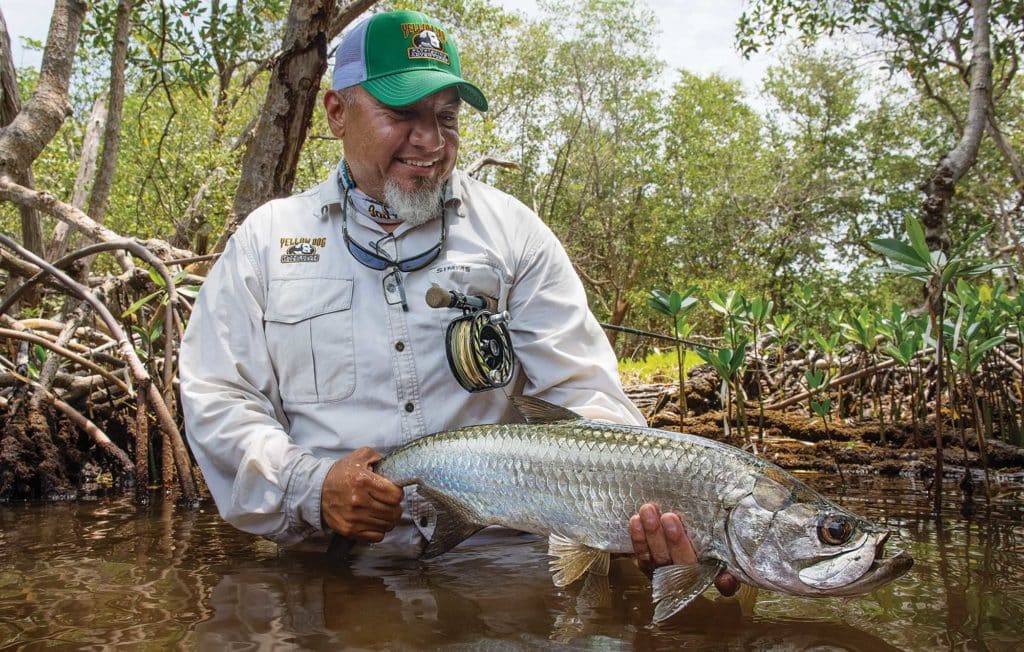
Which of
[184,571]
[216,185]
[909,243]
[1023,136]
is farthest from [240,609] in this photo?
[1023,136]

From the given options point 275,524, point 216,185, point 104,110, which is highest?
point 104,110

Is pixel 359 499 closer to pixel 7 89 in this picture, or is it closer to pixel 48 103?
pixel 48 103

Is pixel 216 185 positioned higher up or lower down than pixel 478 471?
higher up

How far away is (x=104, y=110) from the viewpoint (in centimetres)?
1452

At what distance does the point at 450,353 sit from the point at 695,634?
53.0 inches

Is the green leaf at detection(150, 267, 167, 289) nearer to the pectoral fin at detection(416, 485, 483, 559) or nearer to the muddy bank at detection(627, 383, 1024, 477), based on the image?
the pectoral fin at detection(416, 485, 483, 559)

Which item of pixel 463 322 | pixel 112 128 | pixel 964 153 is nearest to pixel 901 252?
pixel 463 322

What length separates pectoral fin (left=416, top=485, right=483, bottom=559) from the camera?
288 centimetres

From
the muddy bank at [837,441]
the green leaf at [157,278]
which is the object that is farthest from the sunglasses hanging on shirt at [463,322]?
the muddy bank at [837,441]

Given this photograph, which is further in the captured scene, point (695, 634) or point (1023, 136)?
point (1023, 136)

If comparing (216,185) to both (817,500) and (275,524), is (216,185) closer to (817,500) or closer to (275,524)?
(275,524)

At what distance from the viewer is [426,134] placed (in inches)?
139

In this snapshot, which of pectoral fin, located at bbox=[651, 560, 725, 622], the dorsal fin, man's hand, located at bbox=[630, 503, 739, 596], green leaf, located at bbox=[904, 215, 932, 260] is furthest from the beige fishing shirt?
green leaf, located at bbox=[904, 215, 932, 260]

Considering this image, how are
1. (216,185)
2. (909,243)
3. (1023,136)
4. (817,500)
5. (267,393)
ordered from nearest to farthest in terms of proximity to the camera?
(817,500) < (267,393) < (909,243) < (216,185) < (1023,136)
